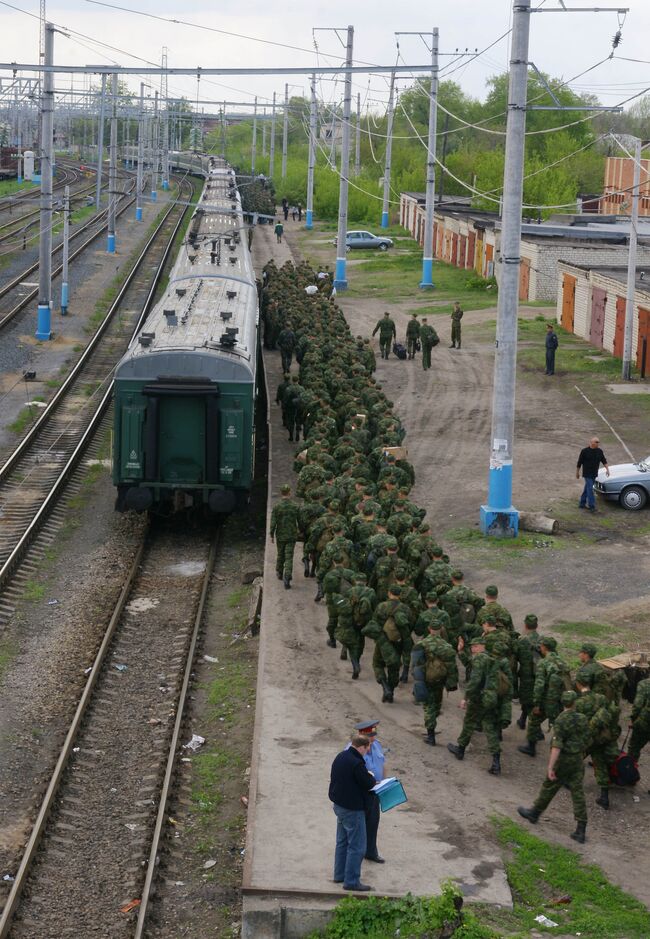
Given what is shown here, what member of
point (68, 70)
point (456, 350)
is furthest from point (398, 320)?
point (68, 70)

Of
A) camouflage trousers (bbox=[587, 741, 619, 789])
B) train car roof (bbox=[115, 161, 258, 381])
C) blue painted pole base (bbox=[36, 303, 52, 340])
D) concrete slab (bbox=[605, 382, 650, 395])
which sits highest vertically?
train car roof (bbox=[115, 161, 258, 381])

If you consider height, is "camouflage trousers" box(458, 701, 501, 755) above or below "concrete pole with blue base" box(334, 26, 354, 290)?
below

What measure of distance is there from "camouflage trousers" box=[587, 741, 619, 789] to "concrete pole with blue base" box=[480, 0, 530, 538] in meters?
8.65

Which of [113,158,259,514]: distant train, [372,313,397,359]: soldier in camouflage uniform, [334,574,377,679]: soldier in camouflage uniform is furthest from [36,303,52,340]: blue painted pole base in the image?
[334,574,377,679]: soldier in camouflage uniform

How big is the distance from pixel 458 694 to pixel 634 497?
8579 mm

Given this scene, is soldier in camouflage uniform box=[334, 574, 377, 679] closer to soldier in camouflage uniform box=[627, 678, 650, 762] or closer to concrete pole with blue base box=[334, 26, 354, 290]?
soldier in camouflage uniform box=[627, 678, 650, 762]

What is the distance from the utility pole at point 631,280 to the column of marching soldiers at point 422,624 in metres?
11.7

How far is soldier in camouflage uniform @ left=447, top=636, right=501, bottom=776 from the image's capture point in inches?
479

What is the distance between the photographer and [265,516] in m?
22.6

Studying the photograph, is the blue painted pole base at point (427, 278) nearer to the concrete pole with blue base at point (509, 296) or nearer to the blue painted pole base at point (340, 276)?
the blue painted pole base at point (340, 276)

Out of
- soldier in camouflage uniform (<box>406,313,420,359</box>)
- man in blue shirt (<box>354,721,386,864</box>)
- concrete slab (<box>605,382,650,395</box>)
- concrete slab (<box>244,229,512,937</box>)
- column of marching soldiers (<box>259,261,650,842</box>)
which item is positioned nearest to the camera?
concrete slab (<box>244,229,512,937</box>)

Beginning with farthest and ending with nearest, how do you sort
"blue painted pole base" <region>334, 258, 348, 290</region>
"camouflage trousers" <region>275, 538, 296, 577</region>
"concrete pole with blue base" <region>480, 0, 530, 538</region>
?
1. "blue painted pole base" <region>334, 258, 348, 290</region>
2. "concrete pole with blue base" <region>480, 0, 530, 538</region>
3. "camouflage trousers" <region>275, 538, 296, 577</region>

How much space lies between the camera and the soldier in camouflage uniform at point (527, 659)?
12798 mm

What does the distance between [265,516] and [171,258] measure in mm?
37251
